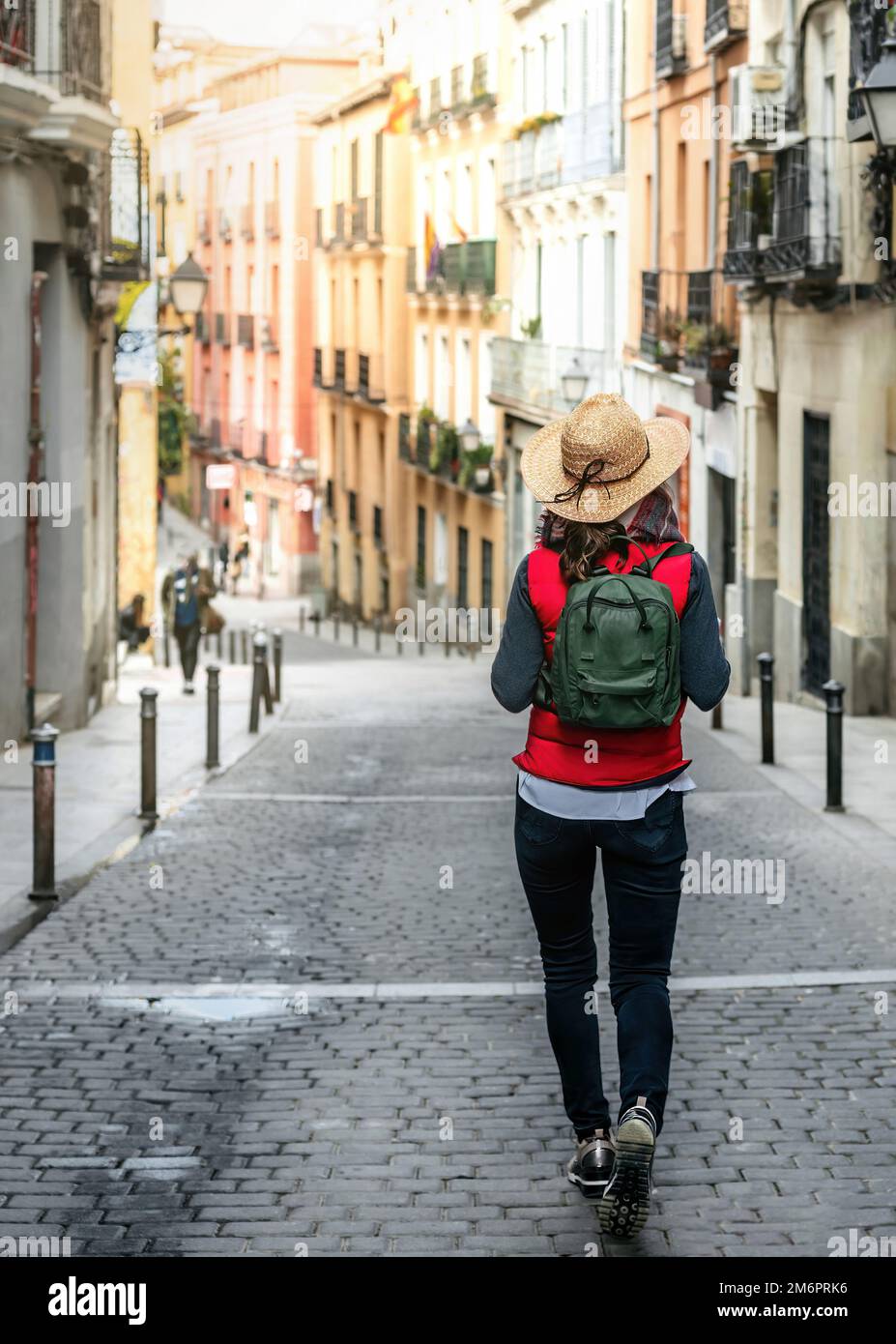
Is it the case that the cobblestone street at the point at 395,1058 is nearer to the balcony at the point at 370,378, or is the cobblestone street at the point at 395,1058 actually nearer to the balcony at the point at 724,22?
the balcony at the point at 724,22

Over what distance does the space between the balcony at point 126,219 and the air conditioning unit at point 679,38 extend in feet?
23.9

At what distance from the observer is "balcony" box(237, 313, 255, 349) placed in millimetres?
65062

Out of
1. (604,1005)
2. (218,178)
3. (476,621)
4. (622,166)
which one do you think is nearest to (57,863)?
(604,1005)

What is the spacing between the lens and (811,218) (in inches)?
769

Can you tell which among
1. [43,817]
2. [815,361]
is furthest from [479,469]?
[43,817]

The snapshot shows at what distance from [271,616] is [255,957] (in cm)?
4593

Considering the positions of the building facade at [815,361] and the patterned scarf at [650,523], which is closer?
the patterned scarf at [650,523]

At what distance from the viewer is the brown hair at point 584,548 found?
5242 millimetres

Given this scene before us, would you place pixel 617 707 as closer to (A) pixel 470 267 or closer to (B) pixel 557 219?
(B) pixel 557 219

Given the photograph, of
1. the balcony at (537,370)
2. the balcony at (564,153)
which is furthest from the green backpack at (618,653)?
the balcony at (564,153)

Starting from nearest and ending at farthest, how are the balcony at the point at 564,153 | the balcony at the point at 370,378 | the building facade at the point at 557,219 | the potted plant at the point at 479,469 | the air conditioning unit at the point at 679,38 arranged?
the air conditioning unit at the point at 679,38 → the balcony at the point at 564,153 → the building facade at the point at 557,219 → the potted plant at the point at 479,469 → the balcony at the point at 370,378

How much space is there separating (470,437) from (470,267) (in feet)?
13.0

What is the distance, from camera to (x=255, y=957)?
28.8 feet

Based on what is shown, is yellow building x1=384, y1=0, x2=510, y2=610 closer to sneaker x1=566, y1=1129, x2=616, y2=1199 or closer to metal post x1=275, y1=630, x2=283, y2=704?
metal post x1=275, y1=630, x2=283, y2=704
